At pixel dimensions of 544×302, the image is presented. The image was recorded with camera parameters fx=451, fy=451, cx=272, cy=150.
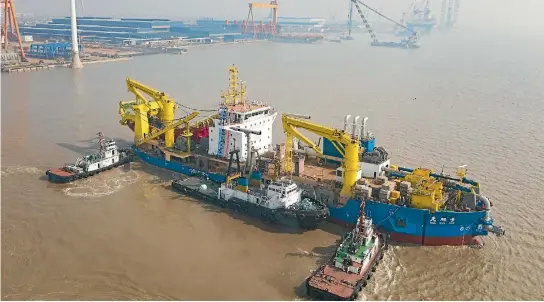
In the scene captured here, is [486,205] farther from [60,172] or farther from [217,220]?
[60,172]

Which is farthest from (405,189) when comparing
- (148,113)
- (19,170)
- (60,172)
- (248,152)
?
(19,170)

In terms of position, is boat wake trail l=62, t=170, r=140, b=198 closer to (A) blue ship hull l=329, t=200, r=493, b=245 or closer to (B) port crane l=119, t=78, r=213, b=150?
(B) port crane l=119, t=78, r=213, b=150

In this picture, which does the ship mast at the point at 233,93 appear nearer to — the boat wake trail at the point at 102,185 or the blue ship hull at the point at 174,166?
the blue ship hull at the point at 174,166

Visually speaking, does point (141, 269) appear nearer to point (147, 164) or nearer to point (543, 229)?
point (147, 164)

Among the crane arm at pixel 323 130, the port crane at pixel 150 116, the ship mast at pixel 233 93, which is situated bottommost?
the port crane at pixel 150 116

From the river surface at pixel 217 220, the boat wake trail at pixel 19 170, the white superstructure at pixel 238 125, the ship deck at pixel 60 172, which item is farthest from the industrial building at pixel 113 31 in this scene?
the white superstructure at pixel 238 125

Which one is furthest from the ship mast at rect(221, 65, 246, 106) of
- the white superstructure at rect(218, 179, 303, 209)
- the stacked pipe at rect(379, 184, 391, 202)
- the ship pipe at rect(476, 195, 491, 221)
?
the ship pipe at rect(476, 195, 491, 221)
